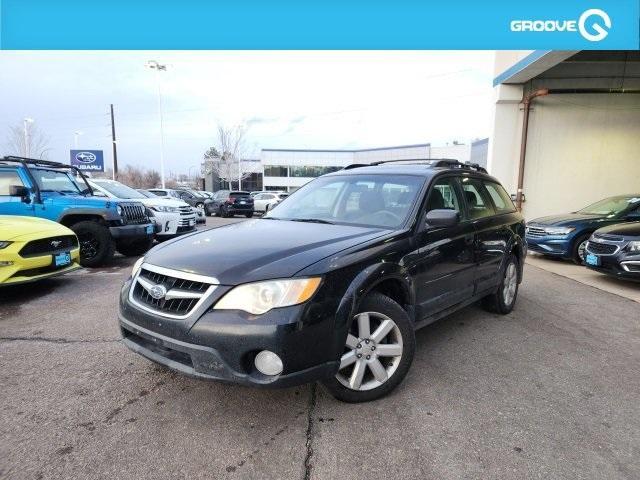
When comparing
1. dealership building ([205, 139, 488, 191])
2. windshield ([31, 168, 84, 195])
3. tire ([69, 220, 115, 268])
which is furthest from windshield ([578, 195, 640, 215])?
dealership building ([205, 139, 488, 191])

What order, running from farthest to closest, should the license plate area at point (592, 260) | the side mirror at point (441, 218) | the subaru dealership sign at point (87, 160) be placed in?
the subaru dealership sign at point (87, 160), the license plate area at point (592, 260), the side mirror at point (441, 218)

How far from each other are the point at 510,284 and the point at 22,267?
586 cm

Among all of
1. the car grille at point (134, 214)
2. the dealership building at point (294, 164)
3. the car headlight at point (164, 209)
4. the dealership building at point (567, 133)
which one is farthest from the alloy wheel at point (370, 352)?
the dealership building at point (294, 164)

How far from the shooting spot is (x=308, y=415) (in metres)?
2.66

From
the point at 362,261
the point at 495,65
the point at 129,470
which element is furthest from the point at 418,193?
the point at 495,65

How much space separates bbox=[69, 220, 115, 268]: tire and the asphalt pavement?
3.63m

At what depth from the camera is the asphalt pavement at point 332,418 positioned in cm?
220

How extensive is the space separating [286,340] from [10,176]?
7.52 m

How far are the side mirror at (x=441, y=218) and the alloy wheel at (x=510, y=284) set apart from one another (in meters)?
1.95

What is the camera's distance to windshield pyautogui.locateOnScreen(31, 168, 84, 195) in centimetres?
757

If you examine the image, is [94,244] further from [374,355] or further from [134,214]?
[374,355]

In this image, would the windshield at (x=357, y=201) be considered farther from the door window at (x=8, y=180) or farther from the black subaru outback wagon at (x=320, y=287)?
the door window at (x=8, y=180)
